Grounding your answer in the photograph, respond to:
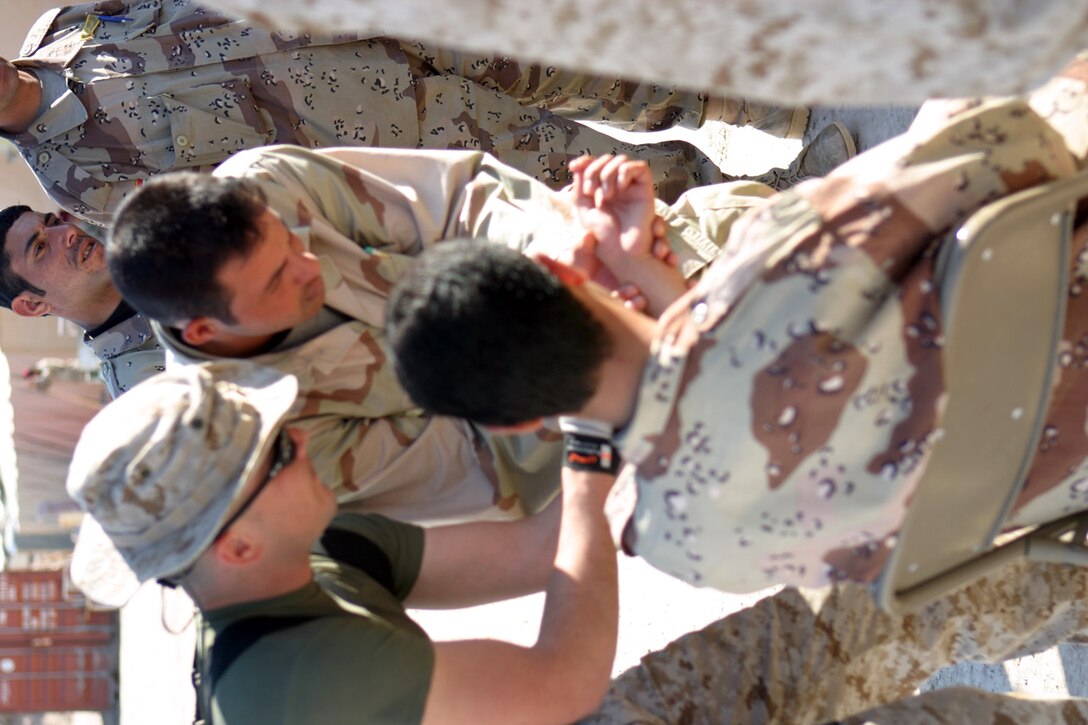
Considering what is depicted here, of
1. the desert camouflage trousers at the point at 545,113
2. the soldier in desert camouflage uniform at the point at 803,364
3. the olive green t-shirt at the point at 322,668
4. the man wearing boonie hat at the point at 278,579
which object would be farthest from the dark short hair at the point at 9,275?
the soldier in desert camouflage uniform at the point at 803,364

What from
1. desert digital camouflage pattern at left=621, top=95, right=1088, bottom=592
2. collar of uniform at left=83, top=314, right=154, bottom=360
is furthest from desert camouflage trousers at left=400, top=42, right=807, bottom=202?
desert digital camouflage pattern at left=621, top=95, right=1088, bottom=592

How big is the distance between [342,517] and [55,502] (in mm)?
7352

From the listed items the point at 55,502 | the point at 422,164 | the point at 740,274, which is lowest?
the point at 55,502

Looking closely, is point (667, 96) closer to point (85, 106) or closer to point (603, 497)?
point (85, 106)

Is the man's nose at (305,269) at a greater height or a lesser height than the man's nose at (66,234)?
greater

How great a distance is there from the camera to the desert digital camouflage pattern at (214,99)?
122 inches

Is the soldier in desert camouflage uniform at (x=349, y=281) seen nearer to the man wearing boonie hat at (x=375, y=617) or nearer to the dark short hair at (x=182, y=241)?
the dark short hair at (x=182, y=241)

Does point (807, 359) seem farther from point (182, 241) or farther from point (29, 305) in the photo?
point (29, 305)

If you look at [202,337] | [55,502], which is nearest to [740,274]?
[202,337]

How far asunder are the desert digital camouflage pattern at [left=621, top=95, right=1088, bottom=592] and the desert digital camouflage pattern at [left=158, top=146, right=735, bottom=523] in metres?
0.74

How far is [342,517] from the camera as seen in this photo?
76.7 inches

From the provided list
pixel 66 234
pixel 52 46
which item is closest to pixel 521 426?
pixel 66 234

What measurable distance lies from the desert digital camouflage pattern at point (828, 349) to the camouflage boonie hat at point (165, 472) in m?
0.68

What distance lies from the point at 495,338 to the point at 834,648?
0.93 m
